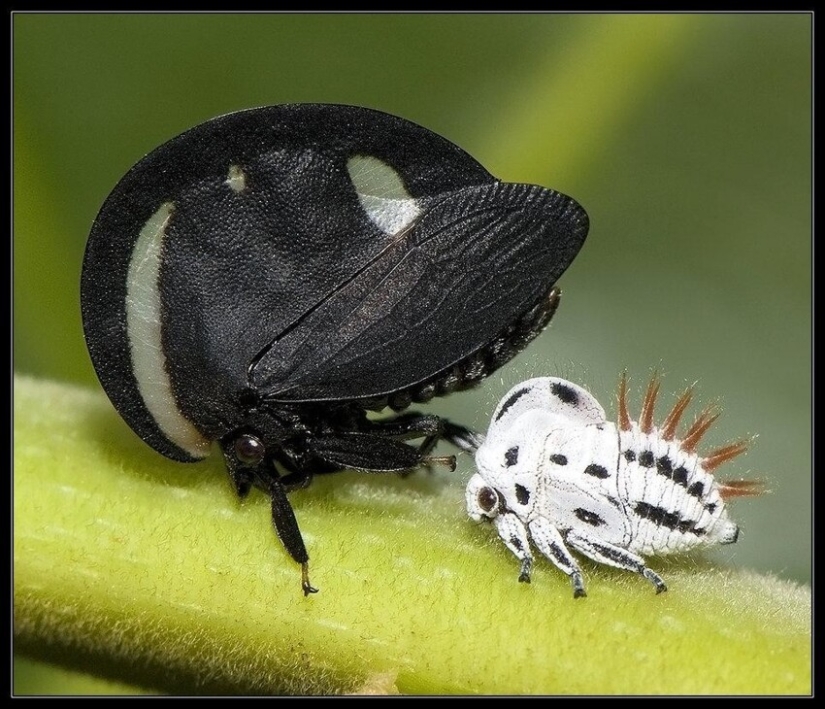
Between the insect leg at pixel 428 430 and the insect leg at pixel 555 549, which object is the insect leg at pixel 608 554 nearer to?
the insect leg at pixel 555 549

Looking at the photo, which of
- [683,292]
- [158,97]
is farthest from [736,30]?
[158,97]

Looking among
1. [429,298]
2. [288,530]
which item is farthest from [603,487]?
[288,530]

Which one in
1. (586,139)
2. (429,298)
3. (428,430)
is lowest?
(428,430)

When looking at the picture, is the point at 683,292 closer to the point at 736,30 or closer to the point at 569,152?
the point at 569,152

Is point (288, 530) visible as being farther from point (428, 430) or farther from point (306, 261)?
point (306, 261)

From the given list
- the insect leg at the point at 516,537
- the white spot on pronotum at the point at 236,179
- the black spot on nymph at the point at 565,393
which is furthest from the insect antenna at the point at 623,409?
the white spot on pronotum at the point at 236,179
